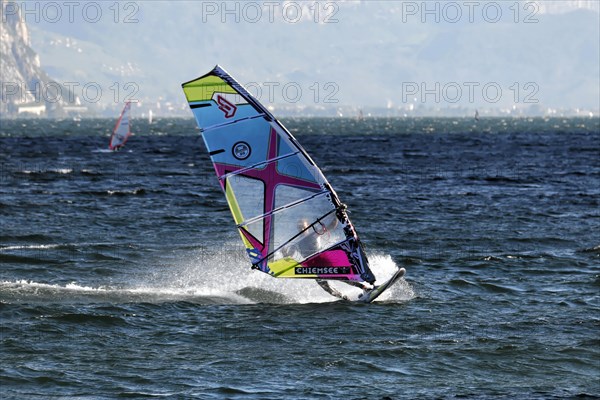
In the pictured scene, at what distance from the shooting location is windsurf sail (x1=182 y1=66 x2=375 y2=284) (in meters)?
21.1

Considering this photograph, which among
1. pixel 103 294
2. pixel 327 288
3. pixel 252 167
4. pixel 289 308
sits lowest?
pixel 289 308

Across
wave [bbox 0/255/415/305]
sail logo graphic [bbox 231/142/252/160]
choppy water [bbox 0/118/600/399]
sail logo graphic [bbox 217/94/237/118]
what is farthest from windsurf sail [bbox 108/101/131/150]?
sail logo graphic [bbox 217/94/237/118]

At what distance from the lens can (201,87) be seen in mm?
20859

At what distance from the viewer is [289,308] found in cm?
2262

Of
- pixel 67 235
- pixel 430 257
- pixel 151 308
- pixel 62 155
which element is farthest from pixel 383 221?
pixel 62 155

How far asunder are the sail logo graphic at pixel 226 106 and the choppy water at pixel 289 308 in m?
4.05

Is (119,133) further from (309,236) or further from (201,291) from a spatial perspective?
(309,236)

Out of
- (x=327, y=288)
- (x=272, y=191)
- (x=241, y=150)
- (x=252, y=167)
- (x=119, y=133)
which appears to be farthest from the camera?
(x=119, y=133)

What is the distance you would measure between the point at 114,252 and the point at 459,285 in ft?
33.7

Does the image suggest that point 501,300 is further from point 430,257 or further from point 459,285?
point 430,257

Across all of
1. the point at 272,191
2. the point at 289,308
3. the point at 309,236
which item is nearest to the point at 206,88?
the point at 272,191

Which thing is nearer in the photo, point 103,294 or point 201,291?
point 103,294

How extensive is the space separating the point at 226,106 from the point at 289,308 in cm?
451

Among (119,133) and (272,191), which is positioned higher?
(119,133)
